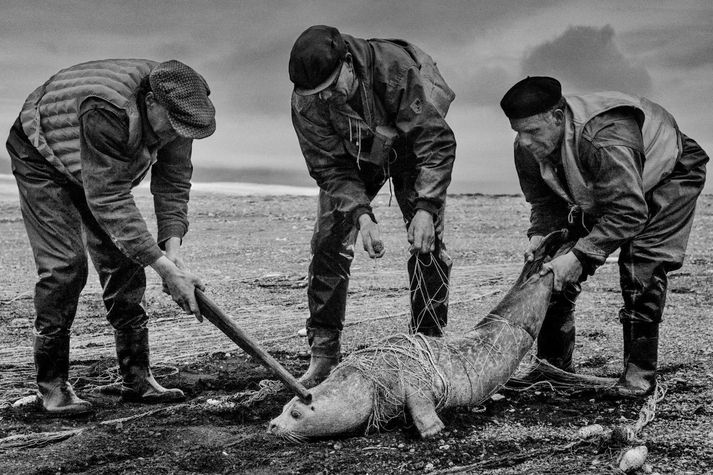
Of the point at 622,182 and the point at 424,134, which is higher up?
the point at 424,134

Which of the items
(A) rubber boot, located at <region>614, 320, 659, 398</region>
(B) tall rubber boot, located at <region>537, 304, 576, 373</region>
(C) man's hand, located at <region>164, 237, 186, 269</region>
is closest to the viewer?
(A) rubber boot, located at <region>614, 320, 659, 398</region>

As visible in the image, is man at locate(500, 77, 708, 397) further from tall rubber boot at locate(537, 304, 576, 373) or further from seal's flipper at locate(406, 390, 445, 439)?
seal's flipper at locate(406, 390, 445, 439)

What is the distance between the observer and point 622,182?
14.1ft

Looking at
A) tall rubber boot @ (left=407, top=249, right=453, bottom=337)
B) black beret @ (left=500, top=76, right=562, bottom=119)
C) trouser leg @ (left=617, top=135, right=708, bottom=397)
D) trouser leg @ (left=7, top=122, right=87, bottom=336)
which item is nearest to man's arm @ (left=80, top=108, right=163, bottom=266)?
trouser leg @ (left=7, top=122, right=87, bottom=336)

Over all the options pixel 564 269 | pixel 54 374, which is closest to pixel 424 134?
pixel 564 269

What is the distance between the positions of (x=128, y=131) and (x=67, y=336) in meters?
1.29

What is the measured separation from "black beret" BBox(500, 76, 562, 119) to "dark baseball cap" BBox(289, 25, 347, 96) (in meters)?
0.92

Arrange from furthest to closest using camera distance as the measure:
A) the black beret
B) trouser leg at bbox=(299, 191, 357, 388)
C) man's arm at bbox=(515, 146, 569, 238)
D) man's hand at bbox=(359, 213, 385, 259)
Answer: trouser leg at bbox=(299, 191, 357, 388) → man's arm at bbox=(515, 146, 569, 238) → man's hand at bbox=(359, 213, 385, 259) → the black beret

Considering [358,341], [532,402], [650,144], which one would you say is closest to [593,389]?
[532,402]

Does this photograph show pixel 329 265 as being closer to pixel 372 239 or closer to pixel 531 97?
pixel 372 239

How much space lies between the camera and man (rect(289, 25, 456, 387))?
4516 millimetres

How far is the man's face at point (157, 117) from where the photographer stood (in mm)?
4328

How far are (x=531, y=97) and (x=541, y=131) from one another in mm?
197

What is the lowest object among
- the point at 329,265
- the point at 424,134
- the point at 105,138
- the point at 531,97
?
the point at 329,265
